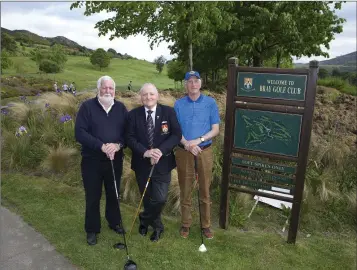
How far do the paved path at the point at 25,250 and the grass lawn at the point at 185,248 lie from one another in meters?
0.10

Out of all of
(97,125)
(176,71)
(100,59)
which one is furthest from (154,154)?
(100,59)

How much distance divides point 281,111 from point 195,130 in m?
1.09

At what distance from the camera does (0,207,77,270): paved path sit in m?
3.81

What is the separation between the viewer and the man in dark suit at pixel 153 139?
3.87m

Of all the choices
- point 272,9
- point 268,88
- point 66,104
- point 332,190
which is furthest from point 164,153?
point 272,9

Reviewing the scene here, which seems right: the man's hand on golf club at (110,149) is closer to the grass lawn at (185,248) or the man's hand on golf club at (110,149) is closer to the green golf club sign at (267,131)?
the grass lawn at (185,248)

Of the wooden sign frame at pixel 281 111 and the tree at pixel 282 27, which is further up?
the tree at pixel 282 27

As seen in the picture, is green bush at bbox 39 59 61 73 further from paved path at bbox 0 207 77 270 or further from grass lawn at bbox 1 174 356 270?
paved path at bbox 0 207 77 270

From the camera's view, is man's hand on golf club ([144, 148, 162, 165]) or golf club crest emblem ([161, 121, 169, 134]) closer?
man's hand on golf club ([144, 148, 162, 165])

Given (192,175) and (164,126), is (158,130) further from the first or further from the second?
(192,175)

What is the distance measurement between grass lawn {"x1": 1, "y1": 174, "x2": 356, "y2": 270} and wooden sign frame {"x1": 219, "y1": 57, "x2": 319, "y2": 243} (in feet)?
1.10

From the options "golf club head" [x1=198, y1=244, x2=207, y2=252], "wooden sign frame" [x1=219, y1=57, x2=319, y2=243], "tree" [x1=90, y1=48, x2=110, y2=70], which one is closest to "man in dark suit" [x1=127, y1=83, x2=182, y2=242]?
"golf club head" [x1=198, y1=244, x2=207, y2=252]

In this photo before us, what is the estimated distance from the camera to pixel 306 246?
442 centimetres

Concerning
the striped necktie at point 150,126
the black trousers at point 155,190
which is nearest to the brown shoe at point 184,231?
the black trousers at point 155,190
